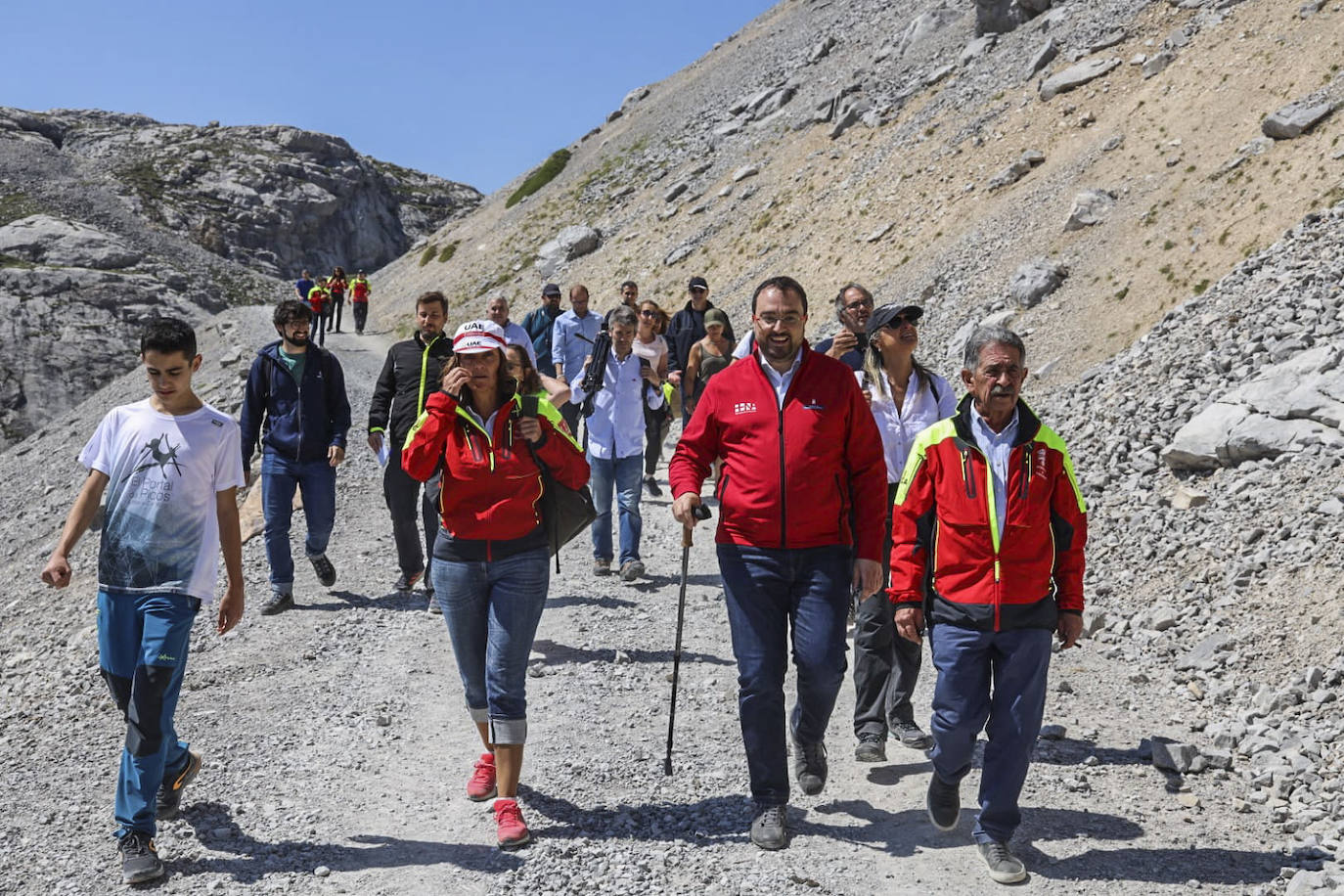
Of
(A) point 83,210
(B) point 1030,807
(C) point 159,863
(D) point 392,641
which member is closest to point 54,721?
(D) point 392,641

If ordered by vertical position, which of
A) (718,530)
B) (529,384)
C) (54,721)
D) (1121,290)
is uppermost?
(1121,290)

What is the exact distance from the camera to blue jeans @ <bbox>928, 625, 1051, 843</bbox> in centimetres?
486

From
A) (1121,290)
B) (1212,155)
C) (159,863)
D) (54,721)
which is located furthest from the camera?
(1212,155)

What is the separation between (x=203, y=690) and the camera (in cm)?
814

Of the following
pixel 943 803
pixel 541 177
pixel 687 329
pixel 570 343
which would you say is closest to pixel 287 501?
pixel 570 343

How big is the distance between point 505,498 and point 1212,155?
728 inches

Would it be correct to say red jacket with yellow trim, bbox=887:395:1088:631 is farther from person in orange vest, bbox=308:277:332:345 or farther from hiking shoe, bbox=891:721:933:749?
person in orange vest, bbox=308:277:332:345

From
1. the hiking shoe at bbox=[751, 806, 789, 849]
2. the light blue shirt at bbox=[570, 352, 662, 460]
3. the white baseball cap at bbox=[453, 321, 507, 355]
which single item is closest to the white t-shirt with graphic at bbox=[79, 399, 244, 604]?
the white baseball cap at bbox=[453, 321, 507, 355]

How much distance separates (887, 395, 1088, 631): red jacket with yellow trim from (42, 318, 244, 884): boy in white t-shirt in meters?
3.45

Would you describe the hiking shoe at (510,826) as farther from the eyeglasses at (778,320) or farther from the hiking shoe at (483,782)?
the eyeglasses at (778,320)

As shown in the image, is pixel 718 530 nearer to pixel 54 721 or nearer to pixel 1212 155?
pixel 54 721

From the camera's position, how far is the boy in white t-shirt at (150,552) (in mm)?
5207

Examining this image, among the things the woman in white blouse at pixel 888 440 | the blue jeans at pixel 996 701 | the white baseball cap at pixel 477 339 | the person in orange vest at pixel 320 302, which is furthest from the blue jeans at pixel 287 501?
the person in orange vest at pixel 320 302

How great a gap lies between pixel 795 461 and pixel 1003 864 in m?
2.08
